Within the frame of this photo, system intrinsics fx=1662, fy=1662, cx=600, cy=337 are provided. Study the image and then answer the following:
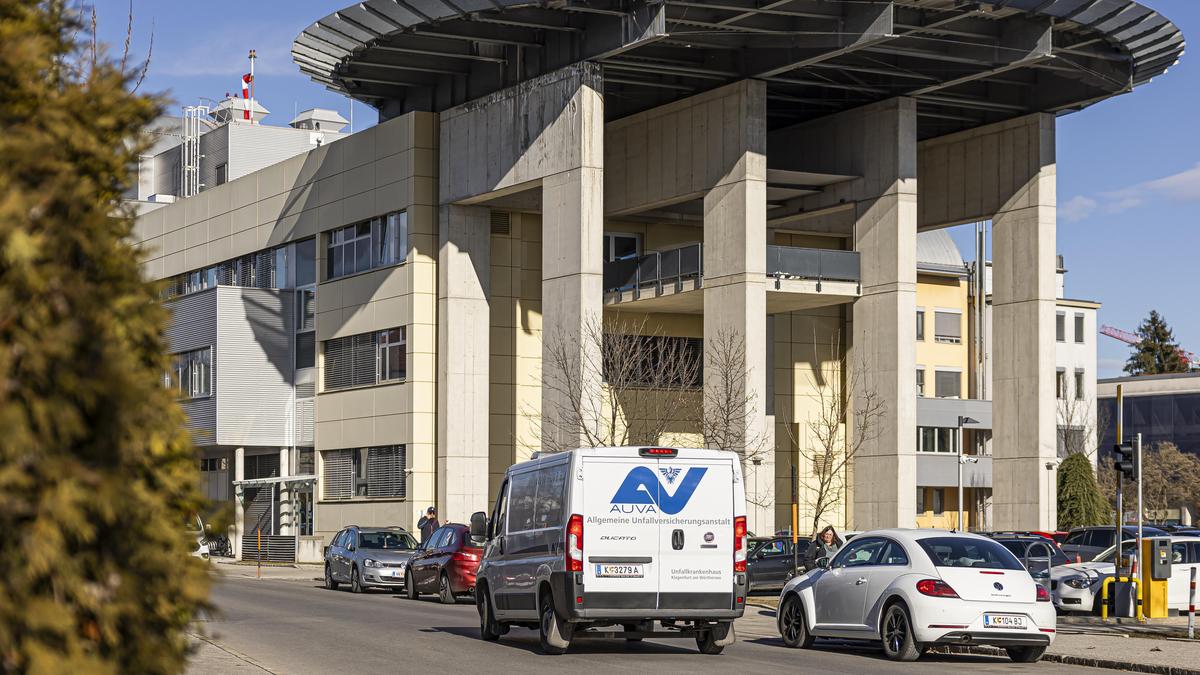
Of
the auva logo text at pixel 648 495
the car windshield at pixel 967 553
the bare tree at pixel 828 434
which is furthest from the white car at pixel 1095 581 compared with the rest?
the bare tree at pixel 828 434

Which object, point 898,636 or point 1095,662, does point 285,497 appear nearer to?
point 898,636

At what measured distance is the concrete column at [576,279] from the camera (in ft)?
149

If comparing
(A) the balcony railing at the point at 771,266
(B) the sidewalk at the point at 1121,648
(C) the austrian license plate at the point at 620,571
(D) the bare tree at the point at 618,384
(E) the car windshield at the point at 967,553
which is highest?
(A) the balcony railing at the point at 771,266

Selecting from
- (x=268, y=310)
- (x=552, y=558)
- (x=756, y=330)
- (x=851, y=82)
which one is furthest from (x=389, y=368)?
(x=552, y=558)

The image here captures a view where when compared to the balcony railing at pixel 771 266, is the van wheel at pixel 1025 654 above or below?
below

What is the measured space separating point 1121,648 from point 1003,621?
131 inches

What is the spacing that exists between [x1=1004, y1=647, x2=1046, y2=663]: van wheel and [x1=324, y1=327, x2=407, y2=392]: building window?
36.0m

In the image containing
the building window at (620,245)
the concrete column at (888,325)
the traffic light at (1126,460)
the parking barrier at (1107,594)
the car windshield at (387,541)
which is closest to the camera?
the parking barrier at (1107,594)

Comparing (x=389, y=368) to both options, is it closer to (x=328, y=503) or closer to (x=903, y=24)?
A: (x=328, y=503)

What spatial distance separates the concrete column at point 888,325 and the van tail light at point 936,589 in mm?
30446

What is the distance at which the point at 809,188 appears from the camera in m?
54.0

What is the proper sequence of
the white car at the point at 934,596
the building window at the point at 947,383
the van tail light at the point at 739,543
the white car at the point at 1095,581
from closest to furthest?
the white car at the point at 934,596 → the van tail light at the point at 739,543 → the white car at the point at 1095,581 → the building window at the point at 947,383

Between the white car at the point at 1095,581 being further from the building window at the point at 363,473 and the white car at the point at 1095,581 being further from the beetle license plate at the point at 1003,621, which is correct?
the building window at the point at 363,473

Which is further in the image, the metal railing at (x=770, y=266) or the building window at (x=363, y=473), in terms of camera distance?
the building window at (x=363, y=473)
